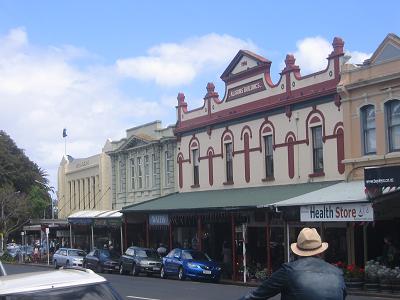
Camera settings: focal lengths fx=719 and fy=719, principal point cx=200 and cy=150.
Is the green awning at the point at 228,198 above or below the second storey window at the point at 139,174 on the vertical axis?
below

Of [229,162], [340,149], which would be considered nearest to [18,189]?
[229,162]

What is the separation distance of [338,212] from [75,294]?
63.0ft

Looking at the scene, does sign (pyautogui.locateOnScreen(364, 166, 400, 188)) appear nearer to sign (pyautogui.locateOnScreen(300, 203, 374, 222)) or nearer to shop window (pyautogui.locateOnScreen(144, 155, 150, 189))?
sign (pyautogui.locateOnScreen(300, 203, 374, 222))

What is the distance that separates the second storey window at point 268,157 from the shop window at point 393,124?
758 centimetres

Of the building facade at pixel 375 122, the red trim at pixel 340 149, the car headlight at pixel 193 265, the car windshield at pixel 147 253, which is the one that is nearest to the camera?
the building facade at pixel 375 122

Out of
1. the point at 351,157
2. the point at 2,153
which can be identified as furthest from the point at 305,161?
the point at 2,153

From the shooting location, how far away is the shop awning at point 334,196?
80.9 ft

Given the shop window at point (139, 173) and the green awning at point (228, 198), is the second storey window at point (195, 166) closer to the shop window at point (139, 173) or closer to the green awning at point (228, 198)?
the green awning at point (228, 198)

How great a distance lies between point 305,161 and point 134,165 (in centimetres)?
1850

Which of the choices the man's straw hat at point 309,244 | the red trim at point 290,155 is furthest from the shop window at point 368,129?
the man's straw hat at point 309,244

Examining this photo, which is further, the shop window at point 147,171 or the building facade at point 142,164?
the shop window at point 147,171

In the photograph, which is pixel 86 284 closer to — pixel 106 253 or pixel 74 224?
pixel 106 253

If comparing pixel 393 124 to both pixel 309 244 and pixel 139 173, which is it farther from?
pixel 139 173

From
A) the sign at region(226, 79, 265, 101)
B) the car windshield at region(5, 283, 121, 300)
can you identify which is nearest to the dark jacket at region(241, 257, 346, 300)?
the car windshield at region(5, 283, 121, 300)
